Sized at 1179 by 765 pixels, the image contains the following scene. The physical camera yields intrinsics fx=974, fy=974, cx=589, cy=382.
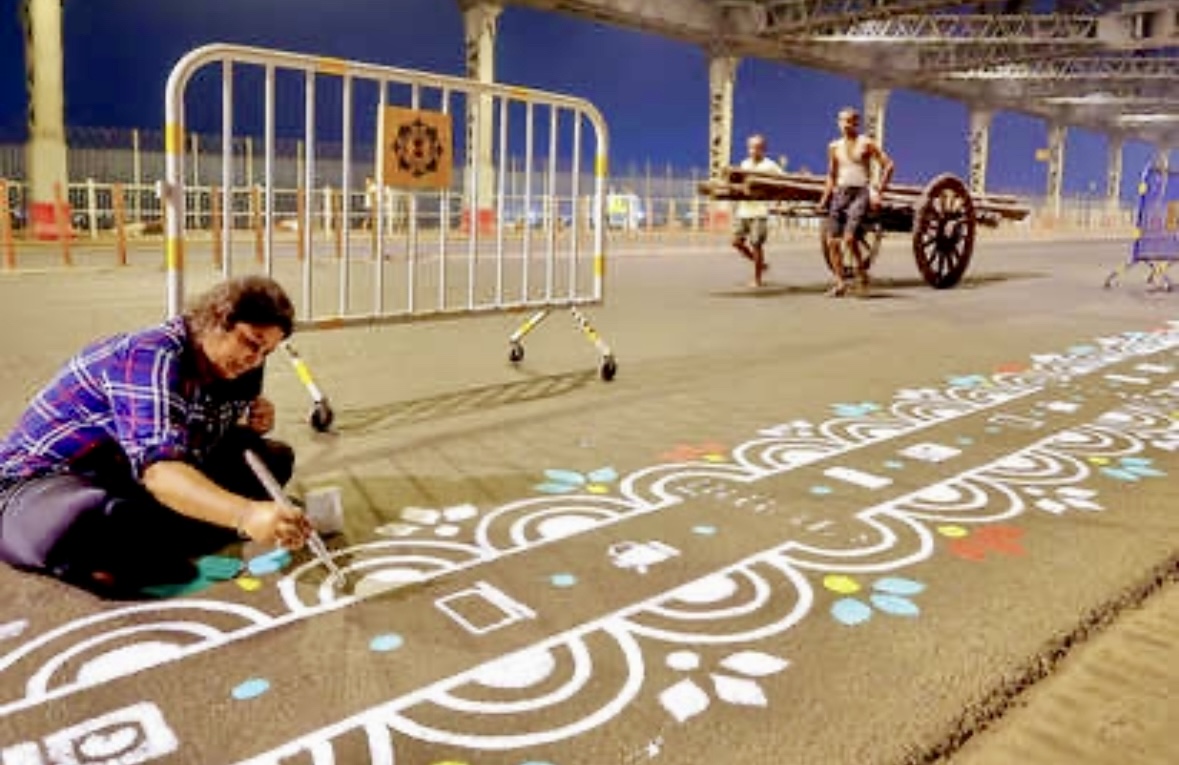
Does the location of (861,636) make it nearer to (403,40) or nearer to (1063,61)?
(1063,61)

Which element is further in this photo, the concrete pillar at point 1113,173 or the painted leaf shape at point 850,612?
the concrete pillar at point 1113,173

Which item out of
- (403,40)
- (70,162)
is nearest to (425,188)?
(70,162)

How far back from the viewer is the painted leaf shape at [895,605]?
7.97 ft

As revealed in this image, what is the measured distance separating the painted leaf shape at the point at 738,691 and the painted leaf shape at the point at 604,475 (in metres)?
1.46

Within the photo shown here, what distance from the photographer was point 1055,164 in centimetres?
4225

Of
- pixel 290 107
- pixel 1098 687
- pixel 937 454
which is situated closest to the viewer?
pixel 1098 687

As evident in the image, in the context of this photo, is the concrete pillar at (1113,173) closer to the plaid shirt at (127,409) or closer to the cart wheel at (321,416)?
the cart wheel at (321,416)

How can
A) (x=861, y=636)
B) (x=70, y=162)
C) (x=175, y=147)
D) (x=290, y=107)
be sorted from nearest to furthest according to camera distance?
(x=861, y=636) → (x=175, y=147) → (x=70, y=162) → (x=290, y=107)

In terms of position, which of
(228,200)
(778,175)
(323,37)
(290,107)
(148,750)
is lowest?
(148,750)

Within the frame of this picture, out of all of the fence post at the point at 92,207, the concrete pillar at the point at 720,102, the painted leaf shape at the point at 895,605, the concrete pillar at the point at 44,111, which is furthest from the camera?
the concrete pillar at the point at 720,102

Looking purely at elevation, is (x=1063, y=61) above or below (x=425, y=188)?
above

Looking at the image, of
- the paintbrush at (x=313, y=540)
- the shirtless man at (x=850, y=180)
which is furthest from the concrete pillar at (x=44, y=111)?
the paintbrush at (x=313, y=540)

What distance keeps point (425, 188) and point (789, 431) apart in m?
1.97

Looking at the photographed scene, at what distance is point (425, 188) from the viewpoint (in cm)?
443
